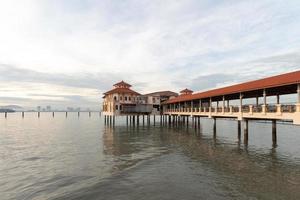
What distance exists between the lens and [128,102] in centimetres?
5628

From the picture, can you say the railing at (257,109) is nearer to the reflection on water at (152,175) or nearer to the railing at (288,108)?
the railing at (288,108)

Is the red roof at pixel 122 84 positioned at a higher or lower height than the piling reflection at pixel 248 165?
higher

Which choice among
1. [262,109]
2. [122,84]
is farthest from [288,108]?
[122,84]

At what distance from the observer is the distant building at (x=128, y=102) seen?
54656mm

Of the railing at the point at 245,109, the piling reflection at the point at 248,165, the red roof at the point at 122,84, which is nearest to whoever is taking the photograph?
the piling reflection at the point at 248,165

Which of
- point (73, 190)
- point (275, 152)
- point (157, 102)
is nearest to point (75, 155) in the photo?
point (73, 190)

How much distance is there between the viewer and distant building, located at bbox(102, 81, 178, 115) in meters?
54.7

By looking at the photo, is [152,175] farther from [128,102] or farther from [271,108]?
[128,102]

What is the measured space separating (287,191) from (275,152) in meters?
11.4

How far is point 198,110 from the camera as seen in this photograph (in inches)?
1379

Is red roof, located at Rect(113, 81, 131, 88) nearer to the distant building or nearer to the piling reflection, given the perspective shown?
the distant building

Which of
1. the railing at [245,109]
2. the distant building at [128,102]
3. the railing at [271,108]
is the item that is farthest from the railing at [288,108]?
the distant building at [128,102]

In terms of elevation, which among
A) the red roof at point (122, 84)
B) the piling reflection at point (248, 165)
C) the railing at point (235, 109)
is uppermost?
the red roof at point (122, 84)

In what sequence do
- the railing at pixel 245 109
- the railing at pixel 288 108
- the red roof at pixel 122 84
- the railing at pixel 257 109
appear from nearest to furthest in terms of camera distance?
1. the railing at pixel 288 108
2. the railing at pixel 257 109
3. the railing at pixel 245 109
4. the red roof at pixel 122 84
